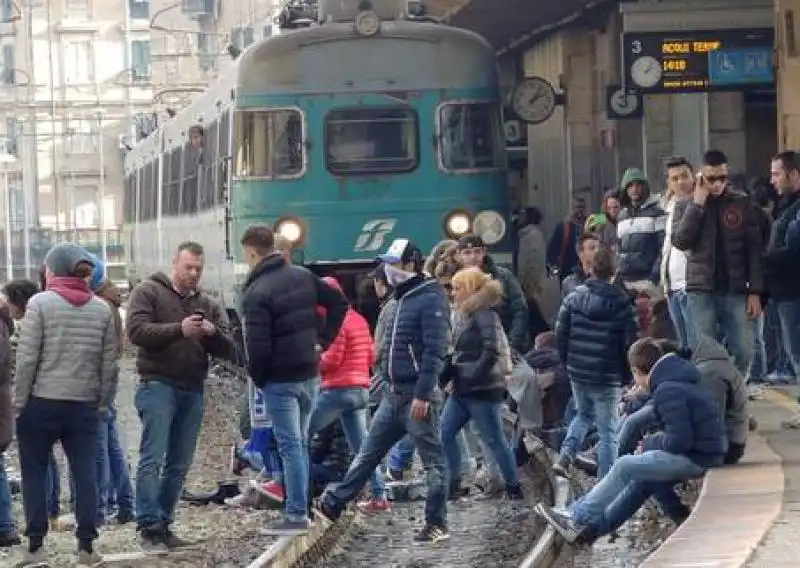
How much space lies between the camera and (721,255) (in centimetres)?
1375

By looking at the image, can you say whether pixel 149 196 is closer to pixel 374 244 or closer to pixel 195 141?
pixel 195 141

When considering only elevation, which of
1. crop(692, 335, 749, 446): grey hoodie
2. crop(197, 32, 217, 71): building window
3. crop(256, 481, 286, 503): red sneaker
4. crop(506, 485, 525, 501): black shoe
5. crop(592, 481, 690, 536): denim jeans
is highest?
crop(197, 32, 217, 71): building window

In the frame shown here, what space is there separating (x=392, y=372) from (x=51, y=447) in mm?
1954

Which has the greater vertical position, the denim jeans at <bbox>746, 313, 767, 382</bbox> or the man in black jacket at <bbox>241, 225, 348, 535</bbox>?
the man in black jacket at <bbox>241, 225, 348, 535</bbox>

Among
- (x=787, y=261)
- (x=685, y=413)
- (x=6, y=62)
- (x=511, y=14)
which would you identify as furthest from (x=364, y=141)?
(x=6, y=62)

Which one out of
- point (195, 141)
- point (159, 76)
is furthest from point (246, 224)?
point (159, 76)

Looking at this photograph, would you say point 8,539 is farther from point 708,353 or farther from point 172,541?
point 708,353

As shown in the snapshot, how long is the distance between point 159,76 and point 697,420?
78.7 m

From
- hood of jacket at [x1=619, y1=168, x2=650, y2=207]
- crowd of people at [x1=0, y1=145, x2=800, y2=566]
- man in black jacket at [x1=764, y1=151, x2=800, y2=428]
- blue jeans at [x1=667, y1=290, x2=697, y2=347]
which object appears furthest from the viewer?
hood of jacket at [x1=619, y1=168, x2=650, y2=207]

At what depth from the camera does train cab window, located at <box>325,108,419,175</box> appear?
2155 centimetres

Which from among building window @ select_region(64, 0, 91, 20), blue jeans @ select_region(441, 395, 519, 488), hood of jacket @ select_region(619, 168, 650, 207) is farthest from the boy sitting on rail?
building window @ select_region(64, 0, 91, 20)

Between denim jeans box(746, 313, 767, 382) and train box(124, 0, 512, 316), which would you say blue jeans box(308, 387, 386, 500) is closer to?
denim jeans box(746, 313, 767, 382)

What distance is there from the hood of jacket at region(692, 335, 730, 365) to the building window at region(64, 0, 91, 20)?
83.8 m

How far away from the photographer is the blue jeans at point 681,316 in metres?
14.0
